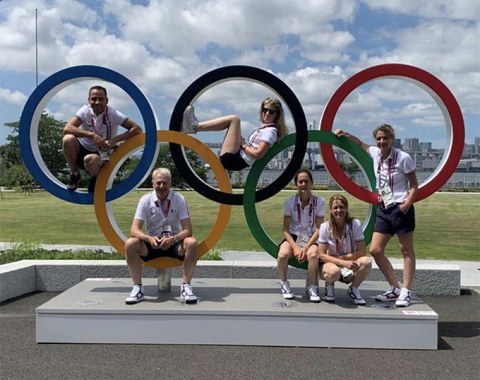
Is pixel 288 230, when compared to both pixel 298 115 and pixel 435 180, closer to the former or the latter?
pixel 298 115

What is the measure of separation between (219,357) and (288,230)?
5.03 feet

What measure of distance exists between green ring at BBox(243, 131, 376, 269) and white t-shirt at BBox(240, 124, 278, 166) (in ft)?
0.25

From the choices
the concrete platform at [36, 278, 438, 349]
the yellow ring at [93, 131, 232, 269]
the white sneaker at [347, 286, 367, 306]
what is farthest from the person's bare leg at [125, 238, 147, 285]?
the white sneaker at [347, 286, 367, 306]

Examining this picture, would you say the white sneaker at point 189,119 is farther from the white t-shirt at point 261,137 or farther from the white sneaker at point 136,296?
the white sneaker at point 136,296

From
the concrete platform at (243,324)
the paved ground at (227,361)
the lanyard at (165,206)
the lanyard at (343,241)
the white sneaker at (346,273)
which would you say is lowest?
the paved ground at (227,361)

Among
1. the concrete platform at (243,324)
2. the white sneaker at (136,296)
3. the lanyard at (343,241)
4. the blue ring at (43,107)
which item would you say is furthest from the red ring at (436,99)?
the white sneaker at (136,296)

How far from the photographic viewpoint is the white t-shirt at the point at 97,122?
5.68 m

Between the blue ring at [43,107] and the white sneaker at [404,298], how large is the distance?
9.55 ft

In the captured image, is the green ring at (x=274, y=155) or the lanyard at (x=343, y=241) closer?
the lanyard at (x=343, y=241)

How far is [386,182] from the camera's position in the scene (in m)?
5.27

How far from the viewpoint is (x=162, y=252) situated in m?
5.36

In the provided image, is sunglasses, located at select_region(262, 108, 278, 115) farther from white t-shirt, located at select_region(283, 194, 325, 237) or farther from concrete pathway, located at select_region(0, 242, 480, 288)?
concrete pathway, located at select_region(0, 242, 480, 288)

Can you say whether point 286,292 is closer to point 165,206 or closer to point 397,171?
point 165,206

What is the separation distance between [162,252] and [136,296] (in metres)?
0.51
